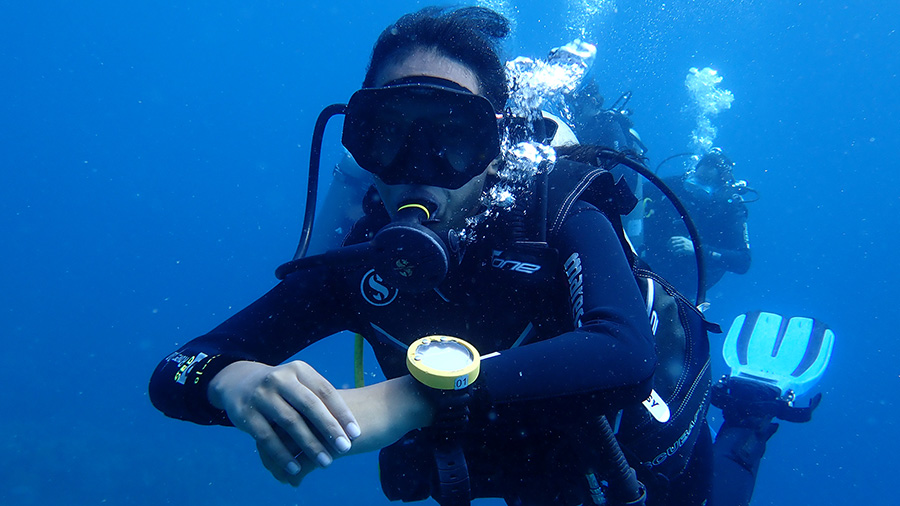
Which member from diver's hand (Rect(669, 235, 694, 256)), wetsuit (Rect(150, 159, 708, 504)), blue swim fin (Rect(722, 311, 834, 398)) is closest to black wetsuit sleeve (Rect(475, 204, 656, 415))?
wetsuit (Rect(150, 159, 708, 504))

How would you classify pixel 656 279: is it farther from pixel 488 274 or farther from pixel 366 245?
pixel 366 245

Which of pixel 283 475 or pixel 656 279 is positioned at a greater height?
pixel 656 279

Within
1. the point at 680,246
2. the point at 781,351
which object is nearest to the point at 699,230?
the point at 680,246

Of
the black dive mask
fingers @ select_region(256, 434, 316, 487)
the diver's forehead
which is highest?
the diver's forehead

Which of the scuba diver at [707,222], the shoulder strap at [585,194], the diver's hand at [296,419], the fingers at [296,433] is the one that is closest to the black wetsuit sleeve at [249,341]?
the diver's hand at [296,419]

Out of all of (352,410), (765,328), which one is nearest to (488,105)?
(352,410)

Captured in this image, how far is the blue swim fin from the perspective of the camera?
4695 mm

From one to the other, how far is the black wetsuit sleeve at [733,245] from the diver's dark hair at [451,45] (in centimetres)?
802

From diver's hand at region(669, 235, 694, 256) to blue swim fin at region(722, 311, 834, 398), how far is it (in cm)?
270

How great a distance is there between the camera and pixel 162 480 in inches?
603

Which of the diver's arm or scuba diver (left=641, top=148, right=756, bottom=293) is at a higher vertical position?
scuba diver (left=641, top=148, right=756, bottom=293)

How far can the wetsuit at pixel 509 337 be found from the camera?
142 centimetres

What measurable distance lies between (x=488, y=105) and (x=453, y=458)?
1286 millimetres

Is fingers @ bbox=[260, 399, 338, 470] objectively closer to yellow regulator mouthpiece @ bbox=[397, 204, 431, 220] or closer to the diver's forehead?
yellow regulator mouthpiece @ bbox=[397, 204, 431, 220]
